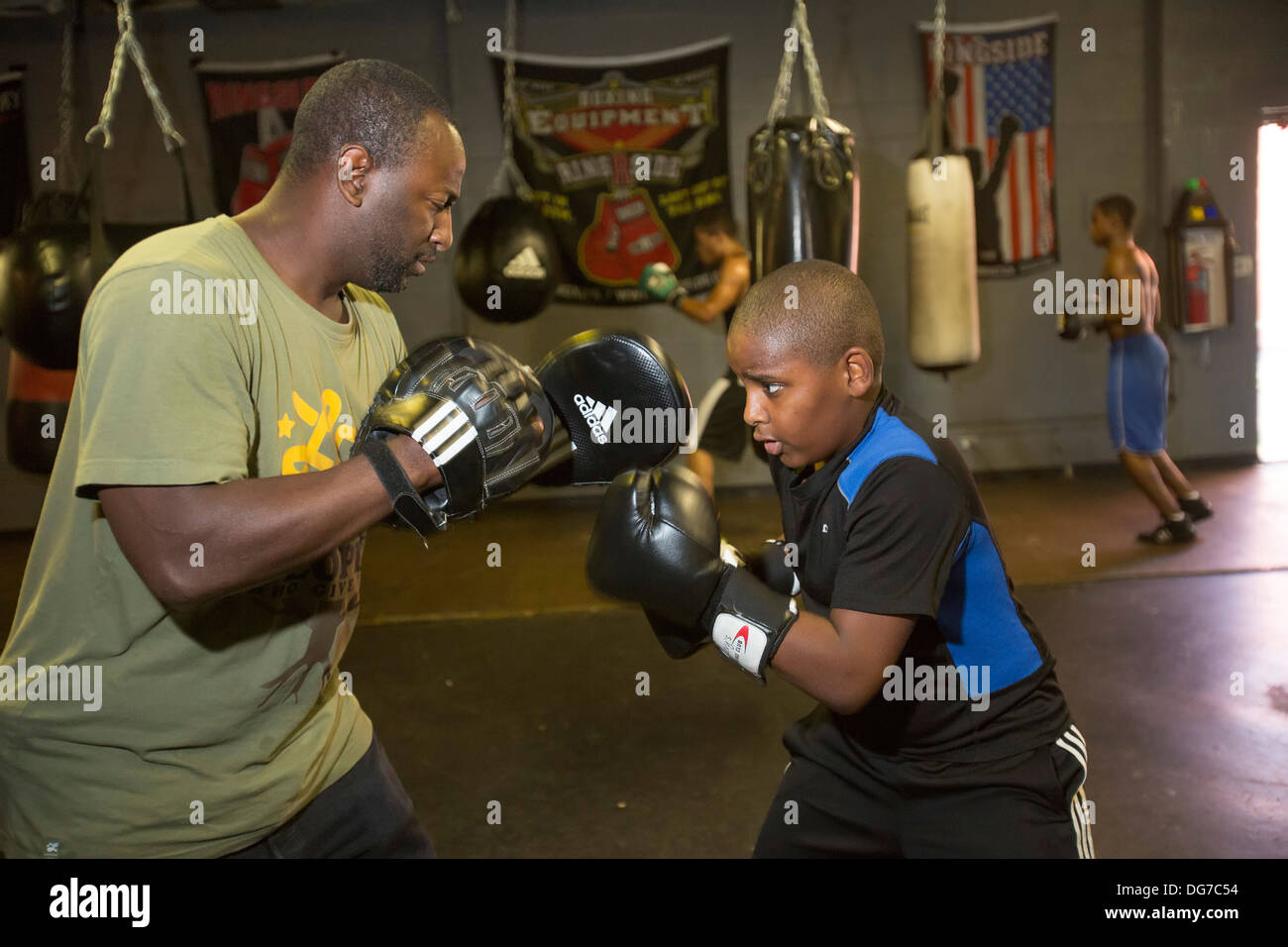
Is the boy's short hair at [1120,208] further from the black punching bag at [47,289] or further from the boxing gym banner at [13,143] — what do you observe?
the boxing gym banner at [13,143]

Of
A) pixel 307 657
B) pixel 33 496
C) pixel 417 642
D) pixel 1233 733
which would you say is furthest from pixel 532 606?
pixel 33 496

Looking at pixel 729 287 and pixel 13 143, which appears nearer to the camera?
pixel 729 287

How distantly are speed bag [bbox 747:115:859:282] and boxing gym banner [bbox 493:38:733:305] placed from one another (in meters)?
2.93

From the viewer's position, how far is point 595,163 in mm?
6473

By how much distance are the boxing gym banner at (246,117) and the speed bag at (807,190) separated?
12.4ft

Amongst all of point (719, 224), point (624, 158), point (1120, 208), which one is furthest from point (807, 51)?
point (624, 158)

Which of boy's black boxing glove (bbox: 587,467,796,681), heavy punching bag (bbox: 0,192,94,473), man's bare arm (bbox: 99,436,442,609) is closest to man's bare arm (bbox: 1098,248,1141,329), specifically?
boy's black boxing glove (bbox: 587,467,796,681)

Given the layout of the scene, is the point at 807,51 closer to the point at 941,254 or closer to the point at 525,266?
the point at 941,254

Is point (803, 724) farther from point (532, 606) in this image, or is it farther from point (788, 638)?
point (532, 606)

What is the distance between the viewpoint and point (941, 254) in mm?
4410

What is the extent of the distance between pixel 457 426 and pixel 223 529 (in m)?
0.28

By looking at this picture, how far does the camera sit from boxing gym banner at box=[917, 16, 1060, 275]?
6.45 meters

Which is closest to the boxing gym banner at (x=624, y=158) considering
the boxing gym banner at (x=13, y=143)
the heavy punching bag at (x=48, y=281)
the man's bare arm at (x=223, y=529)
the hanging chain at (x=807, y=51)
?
the boxing gym banner at (x=13, y=143)

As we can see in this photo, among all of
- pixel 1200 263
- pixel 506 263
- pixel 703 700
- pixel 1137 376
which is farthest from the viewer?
pixel 1200 263
